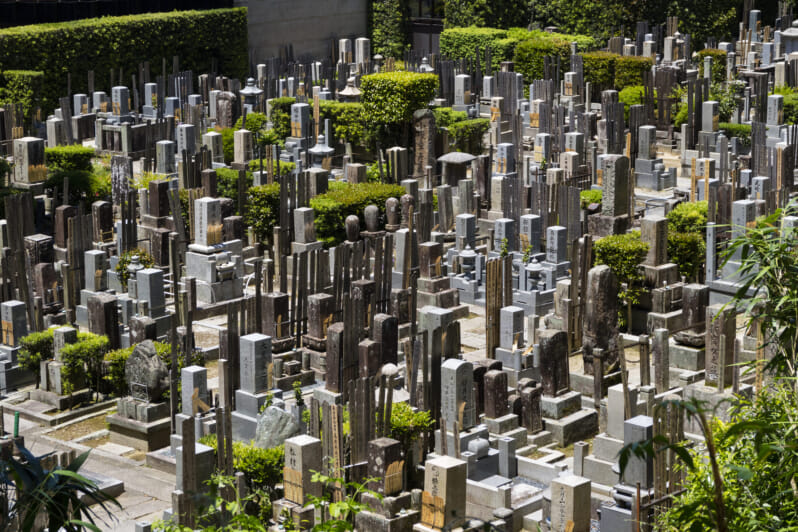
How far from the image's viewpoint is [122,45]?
43.1m

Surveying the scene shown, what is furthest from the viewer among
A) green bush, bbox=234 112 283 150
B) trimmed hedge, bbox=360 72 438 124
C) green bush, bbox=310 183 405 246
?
green bush, bbox=234 112 283 150

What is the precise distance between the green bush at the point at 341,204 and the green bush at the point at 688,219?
18.7 feet

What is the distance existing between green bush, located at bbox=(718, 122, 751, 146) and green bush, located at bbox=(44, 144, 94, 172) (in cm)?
1575

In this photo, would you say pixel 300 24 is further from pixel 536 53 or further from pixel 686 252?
pixel 686 252

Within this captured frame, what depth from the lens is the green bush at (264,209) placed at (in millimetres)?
27469

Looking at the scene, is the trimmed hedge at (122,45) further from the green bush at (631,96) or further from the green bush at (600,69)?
the green bush at (631,96)

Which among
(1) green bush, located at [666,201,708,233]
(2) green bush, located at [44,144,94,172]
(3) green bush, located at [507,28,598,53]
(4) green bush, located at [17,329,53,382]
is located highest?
(3) green bush, located at [507,28,598,53]

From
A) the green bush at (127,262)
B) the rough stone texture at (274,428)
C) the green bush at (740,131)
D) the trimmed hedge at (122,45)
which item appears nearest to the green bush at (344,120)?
the green bush at (740,131)

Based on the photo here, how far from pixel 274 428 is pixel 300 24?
112 ft

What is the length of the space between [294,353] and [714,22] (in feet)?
105

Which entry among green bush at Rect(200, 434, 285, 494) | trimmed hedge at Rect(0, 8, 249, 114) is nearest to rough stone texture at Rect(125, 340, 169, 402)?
green bush at Rect(200, 434, 285, 494)

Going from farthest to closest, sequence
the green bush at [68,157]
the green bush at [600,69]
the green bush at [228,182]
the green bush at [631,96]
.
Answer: the green bush at [600,69] → the green bush at [631,96] → the green bush at [68,157] → the green bush at [228,182]

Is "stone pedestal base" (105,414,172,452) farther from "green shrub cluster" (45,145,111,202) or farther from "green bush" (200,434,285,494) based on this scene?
"green shrub cluster" (45,145,111,202)

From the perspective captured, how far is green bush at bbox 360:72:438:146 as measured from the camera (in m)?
33.5
